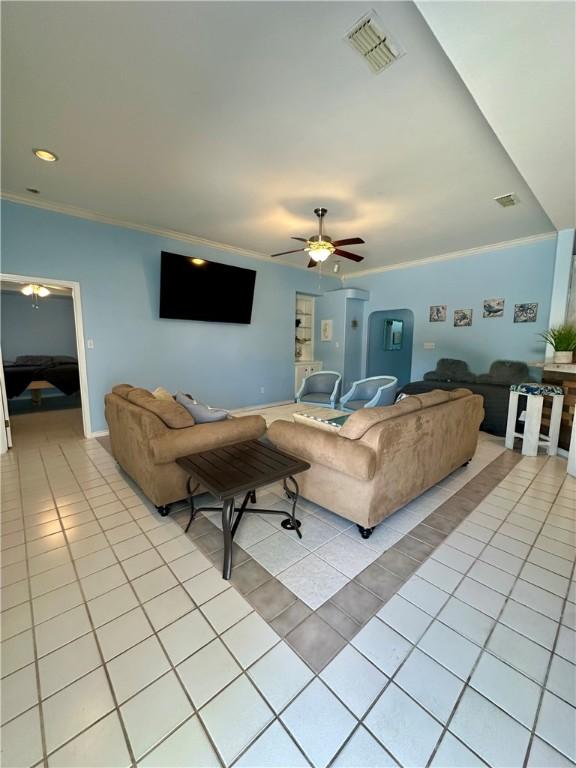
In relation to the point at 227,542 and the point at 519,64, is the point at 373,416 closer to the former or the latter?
the point at 227,542

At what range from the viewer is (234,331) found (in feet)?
18.2

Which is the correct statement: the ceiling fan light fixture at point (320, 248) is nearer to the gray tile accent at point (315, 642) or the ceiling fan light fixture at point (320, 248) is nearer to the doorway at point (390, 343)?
the gray tile accent at point (315, 642)

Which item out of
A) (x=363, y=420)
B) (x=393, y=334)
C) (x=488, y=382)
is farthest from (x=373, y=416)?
(x=393, y=334)

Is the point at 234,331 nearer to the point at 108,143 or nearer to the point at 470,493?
the point at 108,143

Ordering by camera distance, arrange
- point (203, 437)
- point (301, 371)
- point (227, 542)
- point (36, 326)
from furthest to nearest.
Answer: point (36, 326) < point (301, 371) < point (203, 437) < point (227, 542)

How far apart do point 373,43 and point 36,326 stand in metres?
8.34

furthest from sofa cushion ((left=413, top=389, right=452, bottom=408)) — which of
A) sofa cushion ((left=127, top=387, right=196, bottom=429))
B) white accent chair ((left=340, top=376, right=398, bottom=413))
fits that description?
sofa cushion ((left=127, top=387, right=196, bottom=429))

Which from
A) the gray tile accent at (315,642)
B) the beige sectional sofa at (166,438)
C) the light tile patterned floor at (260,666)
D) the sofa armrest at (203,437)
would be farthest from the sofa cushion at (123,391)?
the gray tile accent at (315,642)

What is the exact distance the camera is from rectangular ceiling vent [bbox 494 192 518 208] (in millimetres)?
3321

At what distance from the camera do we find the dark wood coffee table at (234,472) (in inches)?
67.8

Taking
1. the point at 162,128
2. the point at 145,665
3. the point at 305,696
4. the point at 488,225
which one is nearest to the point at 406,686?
the point at 305,696

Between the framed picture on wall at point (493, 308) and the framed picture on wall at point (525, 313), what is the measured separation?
0.65ft

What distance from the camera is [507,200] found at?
11.2 feet

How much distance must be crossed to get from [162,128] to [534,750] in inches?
150
